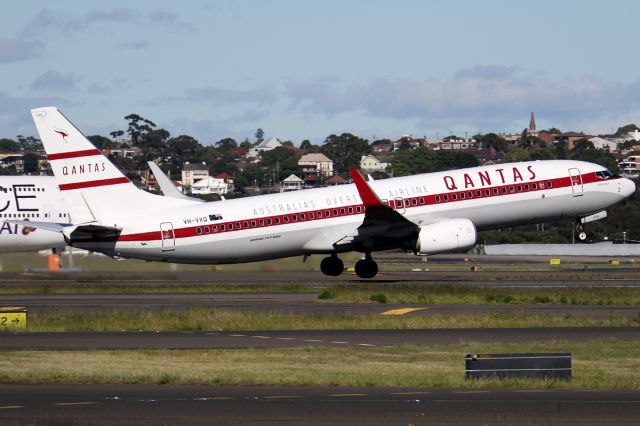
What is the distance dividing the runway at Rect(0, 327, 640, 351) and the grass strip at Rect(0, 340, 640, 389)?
116 cm

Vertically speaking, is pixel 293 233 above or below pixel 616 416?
above

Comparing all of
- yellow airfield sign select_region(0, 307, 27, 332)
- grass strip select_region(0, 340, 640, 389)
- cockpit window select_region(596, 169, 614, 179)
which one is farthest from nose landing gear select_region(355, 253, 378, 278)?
grass strip select_region(0, 340, 640, 389)

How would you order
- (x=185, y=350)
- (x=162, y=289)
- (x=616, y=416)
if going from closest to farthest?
1. (x=616, y=416)
2. (x=185, y=350)
3. (x=162, y=289)

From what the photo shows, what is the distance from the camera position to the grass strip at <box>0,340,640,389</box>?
75.0 feet

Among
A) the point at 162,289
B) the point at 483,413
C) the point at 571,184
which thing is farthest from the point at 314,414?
the point at 571,184

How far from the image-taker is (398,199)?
52.6 m

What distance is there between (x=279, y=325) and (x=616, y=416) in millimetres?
16864

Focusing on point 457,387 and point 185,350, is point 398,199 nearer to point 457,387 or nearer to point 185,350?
point 185,350

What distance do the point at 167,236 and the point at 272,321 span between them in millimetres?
15541

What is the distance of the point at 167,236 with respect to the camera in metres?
49.8


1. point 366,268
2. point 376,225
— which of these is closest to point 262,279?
point 366,268

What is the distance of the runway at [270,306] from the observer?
125 feet

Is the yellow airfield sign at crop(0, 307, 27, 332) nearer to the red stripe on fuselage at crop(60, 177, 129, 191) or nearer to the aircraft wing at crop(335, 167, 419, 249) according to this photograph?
the red stripe on fuselage at crop(60, 177, 129, 191)

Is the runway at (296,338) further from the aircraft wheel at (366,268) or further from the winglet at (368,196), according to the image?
the aircraft wheel at (366,268)
